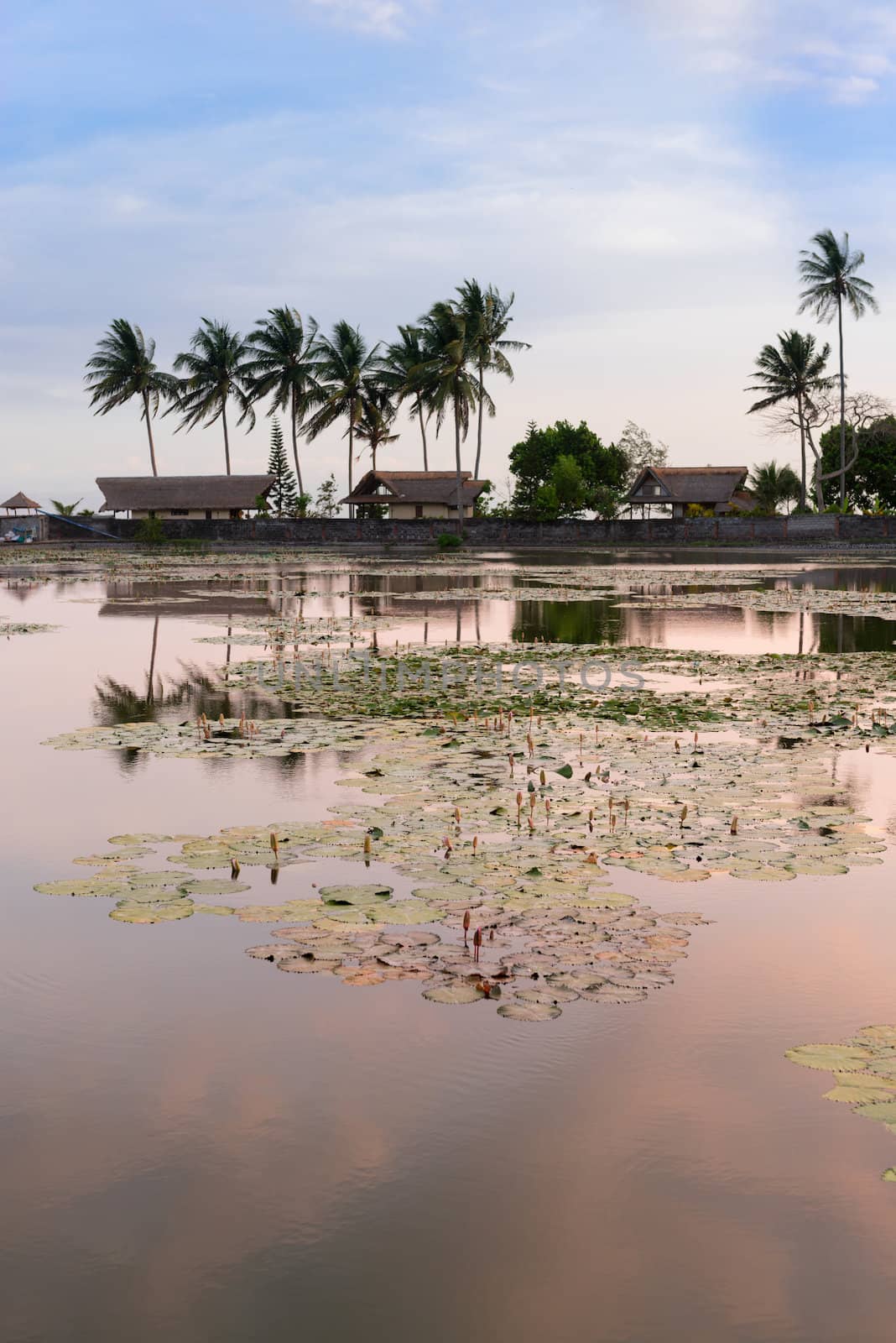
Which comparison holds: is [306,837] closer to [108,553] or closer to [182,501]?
[108,553]

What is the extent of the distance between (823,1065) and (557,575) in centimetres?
3365

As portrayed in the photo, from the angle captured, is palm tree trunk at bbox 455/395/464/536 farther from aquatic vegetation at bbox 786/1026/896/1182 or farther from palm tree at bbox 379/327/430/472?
aquatic vegetation at bbox 786/1026/896/1182

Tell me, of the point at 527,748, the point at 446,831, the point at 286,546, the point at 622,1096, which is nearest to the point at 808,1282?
the point at 622,1096

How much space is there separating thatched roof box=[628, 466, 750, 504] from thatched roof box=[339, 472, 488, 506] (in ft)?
36.5

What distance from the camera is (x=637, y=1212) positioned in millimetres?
3588

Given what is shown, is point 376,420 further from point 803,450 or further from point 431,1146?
point 431,1146

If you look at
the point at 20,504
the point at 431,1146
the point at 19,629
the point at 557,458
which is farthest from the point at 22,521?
the point at 431,1146

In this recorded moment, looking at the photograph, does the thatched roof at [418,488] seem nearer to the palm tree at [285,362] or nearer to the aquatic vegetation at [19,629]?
the palm tree at [285,362]

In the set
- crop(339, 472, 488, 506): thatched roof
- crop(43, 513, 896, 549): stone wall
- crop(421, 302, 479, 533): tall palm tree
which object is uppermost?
crop(421, 302, 479, 533): tall palm tree

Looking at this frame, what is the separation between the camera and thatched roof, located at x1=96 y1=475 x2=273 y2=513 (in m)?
78.9

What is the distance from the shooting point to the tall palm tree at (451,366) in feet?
213

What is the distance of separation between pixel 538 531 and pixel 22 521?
102ft

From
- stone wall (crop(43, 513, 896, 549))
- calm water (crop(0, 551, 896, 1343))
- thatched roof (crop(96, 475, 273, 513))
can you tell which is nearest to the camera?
calm water (crop(0, 551, 896, 1343))

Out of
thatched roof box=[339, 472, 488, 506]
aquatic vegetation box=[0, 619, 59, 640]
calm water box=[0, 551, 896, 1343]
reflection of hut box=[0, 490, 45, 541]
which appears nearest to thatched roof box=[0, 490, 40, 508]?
reflection of hut box=[0, 490, 45, 541]
